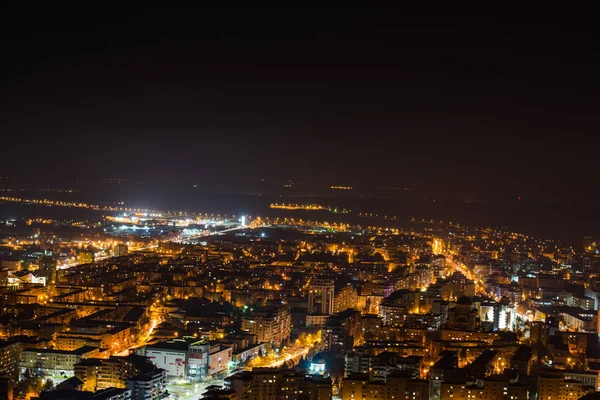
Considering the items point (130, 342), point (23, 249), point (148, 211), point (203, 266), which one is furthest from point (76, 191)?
point (130, 342)

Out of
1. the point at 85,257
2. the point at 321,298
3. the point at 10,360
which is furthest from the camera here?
the point at 85,257

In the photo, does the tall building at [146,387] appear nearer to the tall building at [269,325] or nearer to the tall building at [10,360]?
the tall building at [10,360]

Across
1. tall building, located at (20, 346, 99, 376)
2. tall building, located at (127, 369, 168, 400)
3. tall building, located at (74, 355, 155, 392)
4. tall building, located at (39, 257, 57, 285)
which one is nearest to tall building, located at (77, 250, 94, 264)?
tall building, located at (39, 257, 57, 285)

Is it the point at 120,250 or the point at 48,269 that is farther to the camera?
the point at 120,250

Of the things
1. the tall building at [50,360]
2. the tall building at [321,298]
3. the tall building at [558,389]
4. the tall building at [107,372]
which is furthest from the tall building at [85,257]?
the tall building at [558,389]

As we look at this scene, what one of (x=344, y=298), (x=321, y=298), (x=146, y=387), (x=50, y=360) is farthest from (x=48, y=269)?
(x=146, y=387)

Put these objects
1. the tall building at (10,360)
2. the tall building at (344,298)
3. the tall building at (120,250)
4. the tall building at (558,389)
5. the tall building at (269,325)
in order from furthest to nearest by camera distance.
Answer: the tall building at (120,250) → the tall building at (344,298) → the tall building at (269,325) → the tall building at (10,360) → the tall building at (558,389)

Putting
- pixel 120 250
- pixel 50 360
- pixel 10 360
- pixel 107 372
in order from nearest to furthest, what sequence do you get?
1. pixel 107 372
2. pixel 10 360
3. pixel 50 360
4. pixel 120 250

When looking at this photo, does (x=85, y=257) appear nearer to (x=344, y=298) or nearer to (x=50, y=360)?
(x=344, y=298)

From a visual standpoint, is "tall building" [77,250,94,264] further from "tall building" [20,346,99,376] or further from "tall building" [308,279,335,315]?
"tall building" [20,346,99,376]
